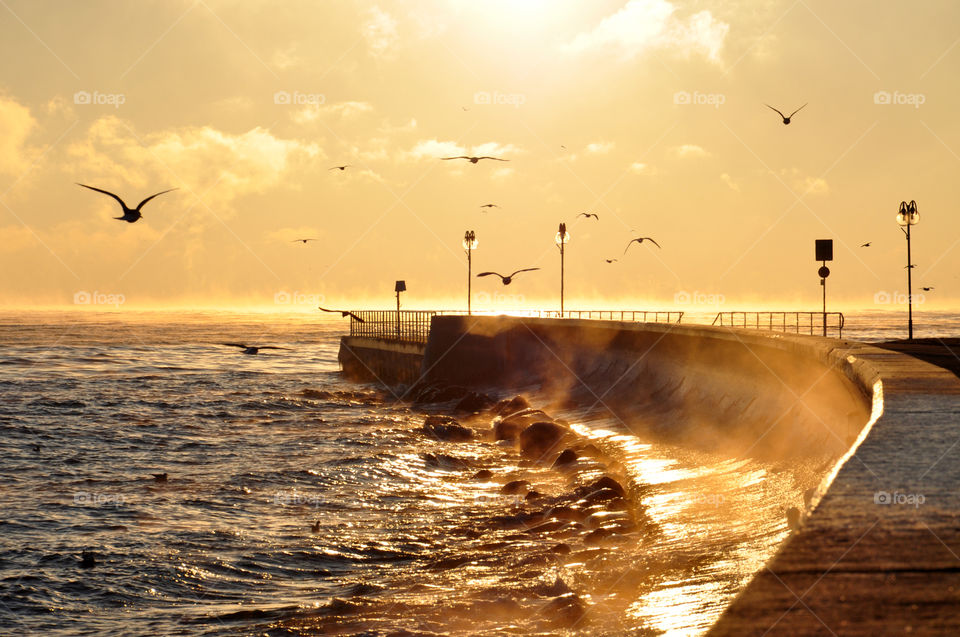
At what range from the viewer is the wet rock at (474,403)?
3803 cm

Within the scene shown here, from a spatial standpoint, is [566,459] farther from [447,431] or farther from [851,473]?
[851,473]

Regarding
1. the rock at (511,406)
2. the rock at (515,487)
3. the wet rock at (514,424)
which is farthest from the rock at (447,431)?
the rock at (515,487)

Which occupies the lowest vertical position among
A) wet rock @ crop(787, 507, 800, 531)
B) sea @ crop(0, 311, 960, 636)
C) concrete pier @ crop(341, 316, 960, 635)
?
sea @ crop(0, 311, 960, 636)

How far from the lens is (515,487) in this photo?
19641mm

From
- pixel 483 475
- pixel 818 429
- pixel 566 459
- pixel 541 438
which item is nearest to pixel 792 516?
pixel 818 429

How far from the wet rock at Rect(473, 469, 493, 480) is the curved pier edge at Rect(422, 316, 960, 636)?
5.57 m

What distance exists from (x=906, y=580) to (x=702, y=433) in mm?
18962

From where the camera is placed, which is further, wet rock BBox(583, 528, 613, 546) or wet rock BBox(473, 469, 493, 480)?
wet rock BBox(473, 469, 493, 480)

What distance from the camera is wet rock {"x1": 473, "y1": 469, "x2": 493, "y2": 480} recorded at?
2203 cm

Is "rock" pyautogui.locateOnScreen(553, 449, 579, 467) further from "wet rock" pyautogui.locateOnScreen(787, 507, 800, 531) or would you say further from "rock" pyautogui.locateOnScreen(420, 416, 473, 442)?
"wet rock" pyautogui.locateOnScreen(787, 507, 800, 531)

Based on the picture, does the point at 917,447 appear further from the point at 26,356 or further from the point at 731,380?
the point at 26,356

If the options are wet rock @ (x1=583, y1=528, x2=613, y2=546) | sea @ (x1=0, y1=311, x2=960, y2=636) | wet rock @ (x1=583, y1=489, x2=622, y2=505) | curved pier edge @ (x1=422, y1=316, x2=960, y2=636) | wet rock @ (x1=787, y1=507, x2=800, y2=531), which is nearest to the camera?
curved pier edge @ (x1=422, y1=316, x2=960, y2=636)

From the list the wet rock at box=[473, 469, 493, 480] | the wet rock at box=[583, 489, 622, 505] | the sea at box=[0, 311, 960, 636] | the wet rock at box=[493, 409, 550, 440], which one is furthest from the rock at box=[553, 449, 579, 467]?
the wet rock at box=[493, 409, 550, 440]

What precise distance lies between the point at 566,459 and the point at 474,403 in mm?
16293
